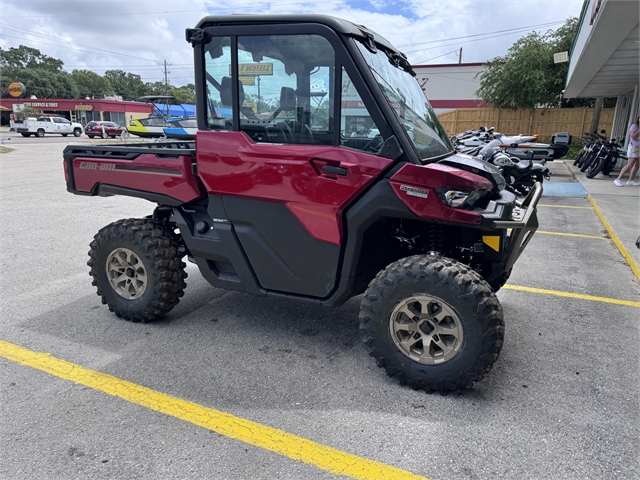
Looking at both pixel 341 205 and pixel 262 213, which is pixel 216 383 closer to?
pixel 262 213

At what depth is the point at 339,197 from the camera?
10.2ft

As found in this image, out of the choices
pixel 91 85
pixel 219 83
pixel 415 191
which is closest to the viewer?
pixel 415 191

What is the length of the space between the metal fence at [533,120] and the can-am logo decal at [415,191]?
985 inches

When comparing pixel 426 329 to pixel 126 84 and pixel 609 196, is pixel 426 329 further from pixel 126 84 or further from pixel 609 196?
pixel 126 84

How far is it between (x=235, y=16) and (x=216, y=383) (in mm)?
2584

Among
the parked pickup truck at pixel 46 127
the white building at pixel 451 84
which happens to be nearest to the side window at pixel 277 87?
the white building at pixel 451 84

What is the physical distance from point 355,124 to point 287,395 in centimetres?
185

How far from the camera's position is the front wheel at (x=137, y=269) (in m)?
3.87

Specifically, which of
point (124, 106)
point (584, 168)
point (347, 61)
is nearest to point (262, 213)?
point (347, 61)

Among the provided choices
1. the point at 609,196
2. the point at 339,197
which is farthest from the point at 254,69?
the point at 609,196

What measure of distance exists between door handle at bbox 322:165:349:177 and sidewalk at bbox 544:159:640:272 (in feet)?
15.3

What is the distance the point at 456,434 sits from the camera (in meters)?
2.65

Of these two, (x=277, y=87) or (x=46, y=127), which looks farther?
(x=46, y=127)

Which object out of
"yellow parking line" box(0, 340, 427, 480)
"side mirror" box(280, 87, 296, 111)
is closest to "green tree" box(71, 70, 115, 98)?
"yellow parking line" box(0, 340, 427, 480)
